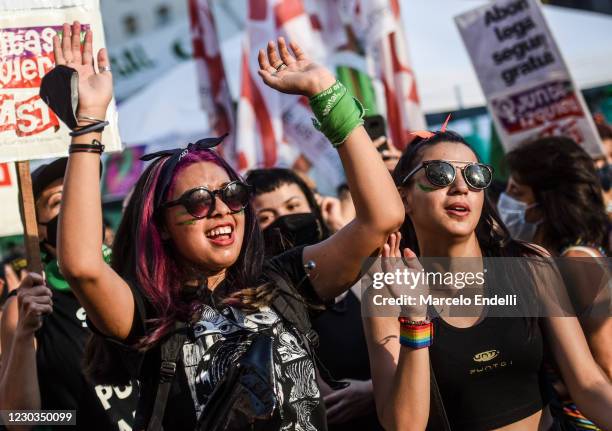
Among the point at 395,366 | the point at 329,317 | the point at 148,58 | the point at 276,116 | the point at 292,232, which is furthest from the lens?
the point at 148,58

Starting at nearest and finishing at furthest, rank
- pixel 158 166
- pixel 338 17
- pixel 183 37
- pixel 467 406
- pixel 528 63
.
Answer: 1. pixel 158 166
2. pixel 467 406
3. pixel 528 63
4. pixel 338 17
5. pixel 183 37

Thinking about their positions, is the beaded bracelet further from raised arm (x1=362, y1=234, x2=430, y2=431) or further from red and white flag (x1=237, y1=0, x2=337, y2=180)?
red and white flag (x1=237, y1=0, x2=337, y2=180)

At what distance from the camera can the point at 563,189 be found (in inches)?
147

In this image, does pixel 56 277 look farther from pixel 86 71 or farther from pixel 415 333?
pixel 415 333

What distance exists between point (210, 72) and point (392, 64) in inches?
75.1

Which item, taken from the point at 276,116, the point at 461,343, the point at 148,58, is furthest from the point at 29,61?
the point at 148,58

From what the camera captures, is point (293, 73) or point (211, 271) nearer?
point (293, 73)

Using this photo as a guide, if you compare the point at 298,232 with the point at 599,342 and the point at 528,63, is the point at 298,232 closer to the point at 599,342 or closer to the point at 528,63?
the point at 599,342

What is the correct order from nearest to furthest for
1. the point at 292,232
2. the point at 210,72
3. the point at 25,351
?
the point at 25,351 < the point at 292,232 < the point at 210,72

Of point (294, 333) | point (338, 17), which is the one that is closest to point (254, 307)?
point (294, 333)

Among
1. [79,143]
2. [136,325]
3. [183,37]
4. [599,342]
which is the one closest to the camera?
[79,143]

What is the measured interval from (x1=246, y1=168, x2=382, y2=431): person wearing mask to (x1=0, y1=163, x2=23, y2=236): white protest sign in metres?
1.02

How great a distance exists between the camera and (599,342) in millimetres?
2848

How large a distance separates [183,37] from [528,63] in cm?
929
